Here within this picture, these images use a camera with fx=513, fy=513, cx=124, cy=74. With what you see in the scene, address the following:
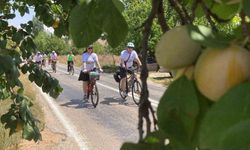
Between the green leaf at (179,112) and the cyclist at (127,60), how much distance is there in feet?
32.2

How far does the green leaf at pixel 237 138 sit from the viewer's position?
0.55 m

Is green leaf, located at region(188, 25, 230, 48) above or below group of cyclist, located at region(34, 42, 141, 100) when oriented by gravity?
above

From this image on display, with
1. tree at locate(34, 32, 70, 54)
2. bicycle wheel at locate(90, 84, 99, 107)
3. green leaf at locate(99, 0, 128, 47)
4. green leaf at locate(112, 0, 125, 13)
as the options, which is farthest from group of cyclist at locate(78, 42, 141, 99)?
tree at locate(34, 32, 70, 54)

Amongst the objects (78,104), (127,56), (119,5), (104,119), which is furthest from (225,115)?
(78,104)

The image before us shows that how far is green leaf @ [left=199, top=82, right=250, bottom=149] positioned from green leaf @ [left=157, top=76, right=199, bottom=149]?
9 cm

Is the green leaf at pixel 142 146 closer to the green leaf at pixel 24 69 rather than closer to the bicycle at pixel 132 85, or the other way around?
the green leaf at pixel 24 69

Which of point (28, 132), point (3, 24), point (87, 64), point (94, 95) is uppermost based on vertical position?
point (3, 24)

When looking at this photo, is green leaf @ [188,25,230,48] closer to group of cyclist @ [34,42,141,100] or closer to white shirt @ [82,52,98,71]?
group of cyclist @ [34,42,141,100]

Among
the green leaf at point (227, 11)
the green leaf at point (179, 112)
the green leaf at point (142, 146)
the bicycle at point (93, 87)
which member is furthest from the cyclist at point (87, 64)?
the green leaf at point (179, 112)

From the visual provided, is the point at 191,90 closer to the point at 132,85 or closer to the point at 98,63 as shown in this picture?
the point at 98,63

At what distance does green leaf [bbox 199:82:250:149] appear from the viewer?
1.96 feet

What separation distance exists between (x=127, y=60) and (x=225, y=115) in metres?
11.0

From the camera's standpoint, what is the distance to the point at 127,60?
38.1 feet

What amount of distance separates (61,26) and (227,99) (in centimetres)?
404
